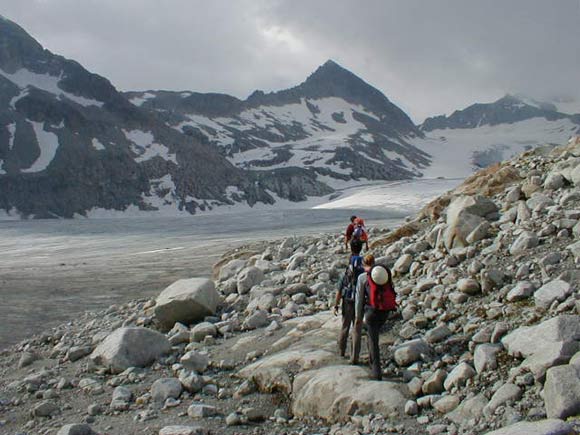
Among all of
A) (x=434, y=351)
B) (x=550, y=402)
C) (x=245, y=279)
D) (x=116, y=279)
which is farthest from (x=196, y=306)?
(x=116, y=279)

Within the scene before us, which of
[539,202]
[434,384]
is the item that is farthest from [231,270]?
[434,384]

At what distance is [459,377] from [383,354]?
6.23 ft

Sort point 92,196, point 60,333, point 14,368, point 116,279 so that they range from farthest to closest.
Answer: point 92,196 → point 116,279 → point 60,333 → point 14,368

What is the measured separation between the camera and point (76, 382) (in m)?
10.7

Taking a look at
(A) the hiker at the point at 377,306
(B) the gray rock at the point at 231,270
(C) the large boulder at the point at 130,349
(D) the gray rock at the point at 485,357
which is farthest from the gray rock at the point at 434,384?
(B) the gray rock at the point at 231,270

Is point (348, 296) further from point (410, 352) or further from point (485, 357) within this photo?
point (485, 357)

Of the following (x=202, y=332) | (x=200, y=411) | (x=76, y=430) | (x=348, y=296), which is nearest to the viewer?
(x=76, y=430)

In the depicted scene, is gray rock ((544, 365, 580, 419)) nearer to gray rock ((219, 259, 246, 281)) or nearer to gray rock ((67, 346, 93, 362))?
gray rock ((67, 346, 93, 362))

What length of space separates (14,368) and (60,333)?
3.14m

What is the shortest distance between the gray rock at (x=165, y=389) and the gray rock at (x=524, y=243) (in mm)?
7025

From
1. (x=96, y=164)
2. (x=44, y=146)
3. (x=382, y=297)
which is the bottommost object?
(x=382, y=297)

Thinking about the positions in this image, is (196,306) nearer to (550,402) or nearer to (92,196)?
(550,402)

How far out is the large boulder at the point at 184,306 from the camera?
13.7 metres

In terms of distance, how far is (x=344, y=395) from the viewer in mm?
7957
